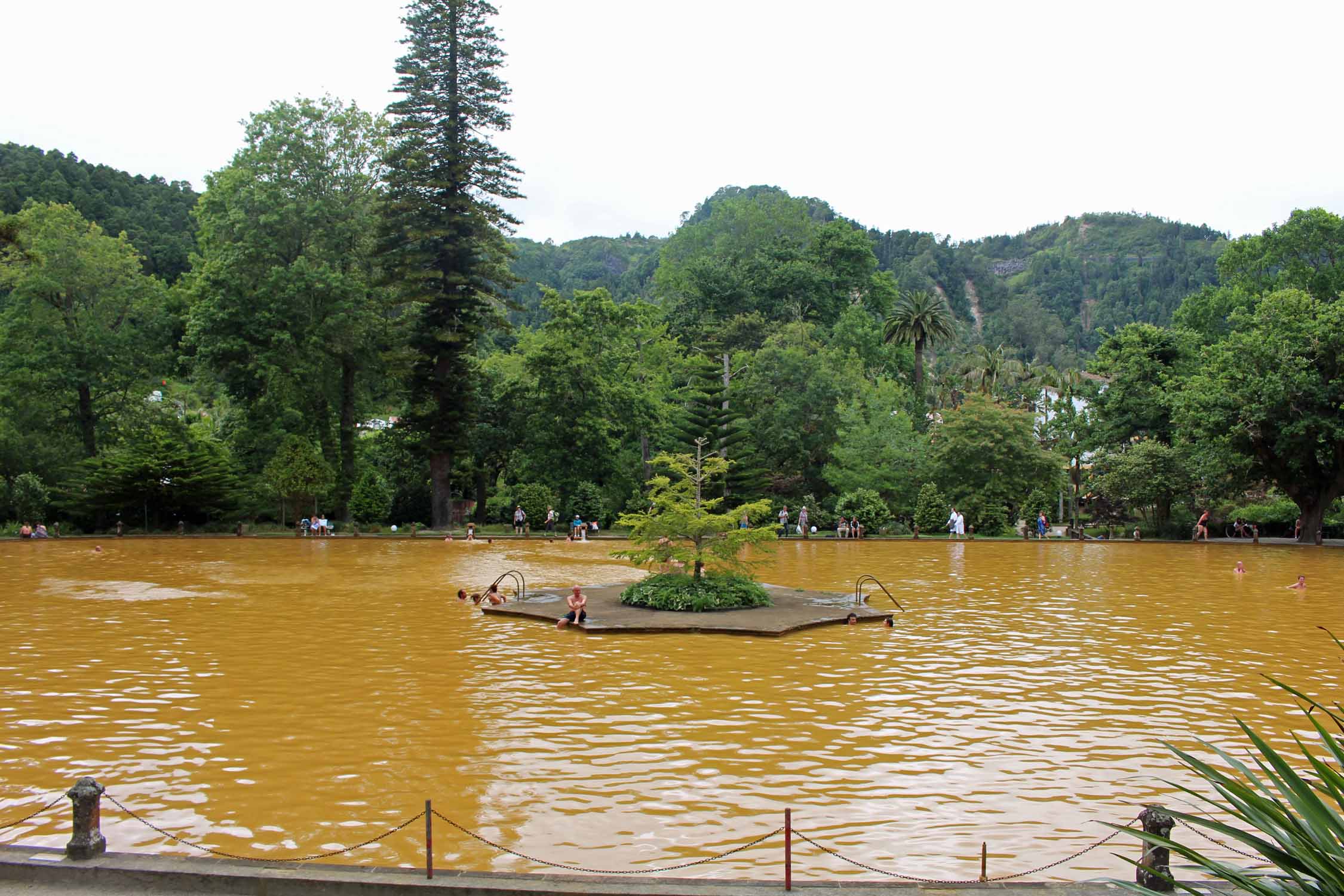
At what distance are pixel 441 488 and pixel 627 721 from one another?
34046 millimetres

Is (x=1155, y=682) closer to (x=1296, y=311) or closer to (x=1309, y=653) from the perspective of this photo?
(x=1309, y=653)

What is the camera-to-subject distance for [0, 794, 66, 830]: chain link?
8.07 m

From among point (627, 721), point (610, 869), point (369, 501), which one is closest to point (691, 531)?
point (627, 721)

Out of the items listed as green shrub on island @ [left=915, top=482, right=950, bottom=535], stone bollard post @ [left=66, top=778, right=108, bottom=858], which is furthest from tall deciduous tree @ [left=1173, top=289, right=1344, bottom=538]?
stone bollard post @ [left=66, top=778, right=108, bottom=858]

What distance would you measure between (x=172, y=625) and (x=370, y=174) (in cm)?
3341

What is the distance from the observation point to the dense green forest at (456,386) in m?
41.1

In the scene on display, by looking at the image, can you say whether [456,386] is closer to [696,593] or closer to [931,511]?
[931,511]

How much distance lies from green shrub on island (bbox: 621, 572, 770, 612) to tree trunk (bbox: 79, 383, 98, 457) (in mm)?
34816

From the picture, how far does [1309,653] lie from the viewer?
15641mm

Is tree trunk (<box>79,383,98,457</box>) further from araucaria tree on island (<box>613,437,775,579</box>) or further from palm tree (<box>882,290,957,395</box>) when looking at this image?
palm tree (<box>882,290,957,395</box>)

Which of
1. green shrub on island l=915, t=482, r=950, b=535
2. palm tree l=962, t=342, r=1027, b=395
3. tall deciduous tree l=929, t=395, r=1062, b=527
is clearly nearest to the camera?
green shrub on island l=915, t=482, r=950, b=535

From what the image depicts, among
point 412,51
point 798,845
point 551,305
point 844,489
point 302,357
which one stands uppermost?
point 412,51

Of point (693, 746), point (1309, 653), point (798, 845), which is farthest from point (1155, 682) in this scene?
point (798, 845)

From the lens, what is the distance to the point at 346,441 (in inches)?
1812
